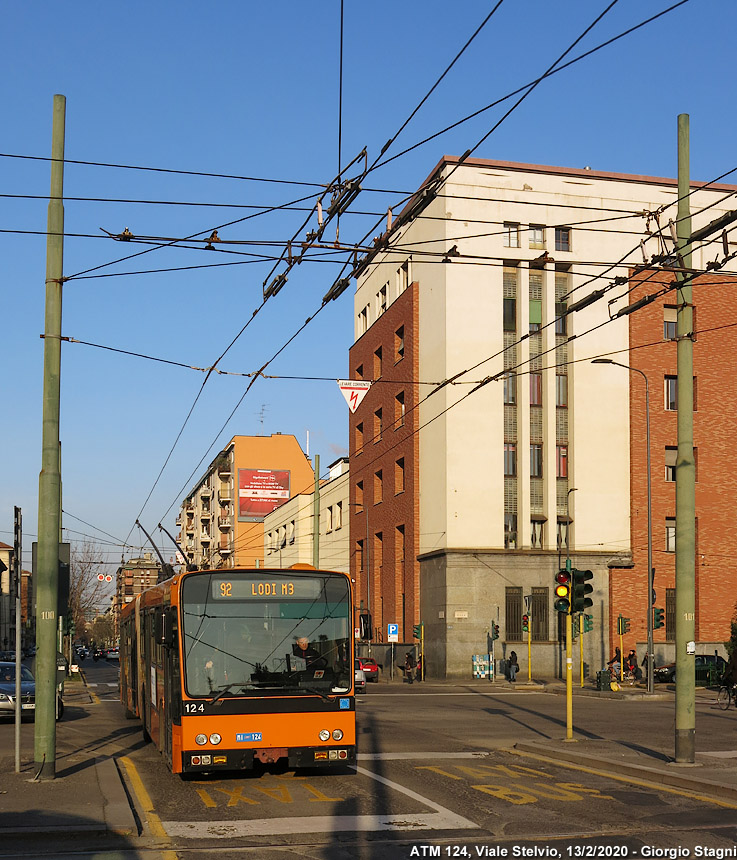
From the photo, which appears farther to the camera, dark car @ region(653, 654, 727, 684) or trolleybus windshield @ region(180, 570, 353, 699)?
dark car @ region(653, 654, 727, 684)

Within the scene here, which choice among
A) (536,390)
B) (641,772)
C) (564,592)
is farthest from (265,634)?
(536,390)

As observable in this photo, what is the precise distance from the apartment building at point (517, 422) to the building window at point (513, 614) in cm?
7

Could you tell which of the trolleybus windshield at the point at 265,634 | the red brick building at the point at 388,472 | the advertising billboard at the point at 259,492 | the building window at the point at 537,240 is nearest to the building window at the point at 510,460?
the red brick building at the point at 388,472

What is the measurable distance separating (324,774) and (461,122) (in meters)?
8.17

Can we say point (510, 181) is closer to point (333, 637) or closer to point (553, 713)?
point (553, 713)

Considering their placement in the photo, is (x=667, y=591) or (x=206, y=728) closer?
(x=206, y=728)

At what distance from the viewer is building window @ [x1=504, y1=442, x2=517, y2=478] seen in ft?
171

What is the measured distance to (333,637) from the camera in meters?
13.4

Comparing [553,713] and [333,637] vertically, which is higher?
[333,637]

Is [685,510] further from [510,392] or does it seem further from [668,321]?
[668,321]

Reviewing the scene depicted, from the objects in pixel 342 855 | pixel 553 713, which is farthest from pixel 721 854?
pixel 553 713

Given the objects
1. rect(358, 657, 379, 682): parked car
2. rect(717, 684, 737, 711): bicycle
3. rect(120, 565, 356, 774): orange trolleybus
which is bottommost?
rect(358, 657, 379, 682): parked car

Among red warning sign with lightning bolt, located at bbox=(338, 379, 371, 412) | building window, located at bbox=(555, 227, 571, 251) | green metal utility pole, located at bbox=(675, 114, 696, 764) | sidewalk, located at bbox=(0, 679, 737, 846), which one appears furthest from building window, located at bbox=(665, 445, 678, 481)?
green metal utility pole, located at bbox=(675, 114, 696, 764)

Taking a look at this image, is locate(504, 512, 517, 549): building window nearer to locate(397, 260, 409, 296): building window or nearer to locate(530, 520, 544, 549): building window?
locate(530, 520, 544, 549): building window
